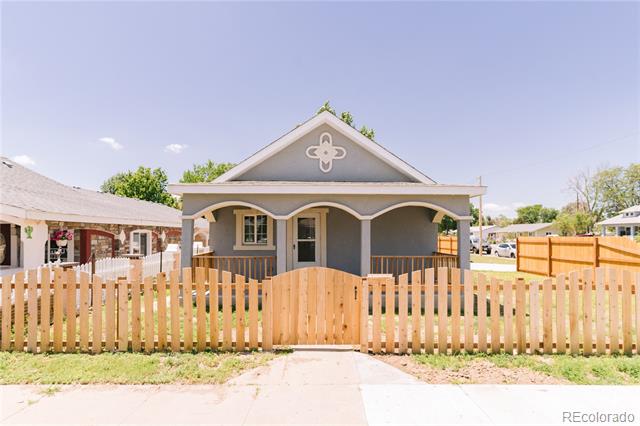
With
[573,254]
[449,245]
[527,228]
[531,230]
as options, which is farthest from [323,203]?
[527,228]

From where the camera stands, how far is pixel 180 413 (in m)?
3.68

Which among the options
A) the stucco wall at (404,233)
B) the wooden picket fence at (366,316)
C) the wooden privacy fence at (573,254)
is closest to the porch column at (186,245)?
the wooden picket fence at (366,316)

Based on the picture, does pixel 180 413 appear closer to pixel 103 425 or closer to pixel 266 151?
pixel 103 425

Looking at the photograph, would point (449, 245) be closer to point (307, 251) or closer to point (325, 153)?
point (307, 251)

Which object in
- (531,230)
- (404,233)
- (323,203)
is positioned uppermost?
(323,203)

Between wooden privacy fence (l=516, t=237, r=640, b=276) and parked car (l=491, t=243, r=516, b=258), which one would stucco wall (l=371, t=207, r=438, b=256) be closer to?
wooden privacy fence (l=516, t=237, r=640, b=276)

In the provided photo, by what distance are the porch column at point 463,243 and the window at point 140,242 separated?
15.3 metres

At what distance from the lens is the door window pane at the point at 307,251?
471 inches

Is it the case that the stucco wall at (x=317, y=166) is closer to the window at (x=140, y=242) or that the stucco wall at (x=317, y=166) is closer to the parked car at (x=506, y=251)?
the window at (x=140, y=242)

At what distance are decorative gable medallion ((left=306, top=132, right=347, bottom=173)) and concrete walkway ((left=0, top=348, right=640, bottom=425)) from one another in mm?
7939

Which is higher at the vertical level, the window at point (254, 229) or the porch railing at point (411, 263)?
the window at point (254, 229)

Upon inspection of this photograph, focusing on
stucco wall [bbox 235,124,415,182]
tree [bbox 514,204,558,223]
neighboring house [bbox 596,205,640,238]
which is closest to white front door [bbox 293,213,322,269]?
stucco wall [bbox 235,124,415,182]

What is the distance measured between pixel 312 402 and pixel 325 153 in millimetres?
8756

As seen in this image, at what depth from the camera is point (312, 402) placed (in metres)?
3.92
